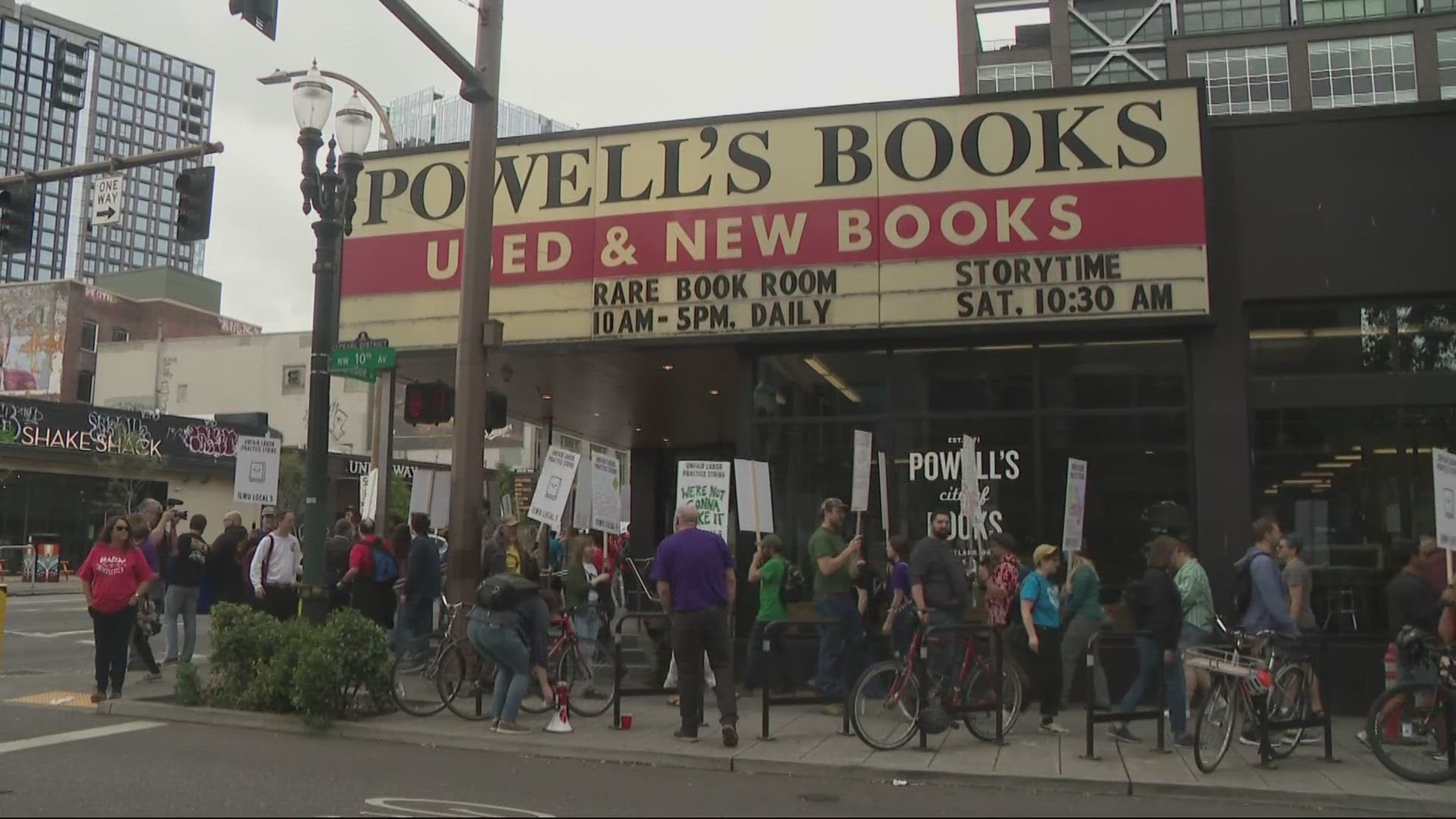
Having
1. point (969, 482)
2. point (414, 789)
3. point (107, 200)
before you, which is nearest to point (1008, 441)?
point (969, 482)

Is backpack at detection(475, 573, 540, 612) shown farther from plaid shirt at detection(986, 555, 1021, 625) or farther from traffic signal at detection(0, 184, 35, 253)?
traffic signal at detection(0, 184, 35, 253)

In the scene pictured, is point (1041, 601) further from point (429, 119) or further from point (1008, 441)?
point (429, 119)

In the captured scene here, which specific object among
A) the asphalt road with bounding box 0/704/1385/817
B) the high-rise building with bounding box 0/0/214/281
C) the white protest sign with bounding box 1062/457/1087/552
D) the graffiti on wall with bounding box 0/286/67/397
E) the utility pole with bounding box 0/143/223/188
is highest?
the high-rise building with bounding box 0/0/214/281

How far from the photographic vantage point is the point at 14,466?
35.7 meters

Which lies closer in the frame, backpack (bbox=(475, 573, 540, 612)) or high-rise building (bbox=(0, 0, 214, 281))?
backpack (bbox=(475, 573, 540, 612))

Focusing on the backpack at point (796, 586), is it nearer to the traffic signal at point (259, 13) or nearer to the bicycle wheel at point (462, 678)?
the bicycle wheel at point (462, 678)

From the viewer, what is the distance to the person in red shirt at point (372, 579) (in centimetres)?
1290

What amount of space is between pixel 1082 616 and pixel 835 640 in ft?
7.46

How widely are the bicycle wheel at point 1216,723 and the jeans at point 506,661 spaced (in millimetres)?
5346

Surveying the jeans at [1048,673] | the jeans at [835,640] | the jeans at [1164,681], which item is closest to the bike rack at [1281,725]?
the jeans at [1164,681]

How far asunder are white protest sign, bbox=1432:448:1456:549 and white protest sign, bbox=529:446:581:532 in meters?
7.62

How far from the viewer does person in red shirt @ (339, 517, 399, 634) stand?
1290cm

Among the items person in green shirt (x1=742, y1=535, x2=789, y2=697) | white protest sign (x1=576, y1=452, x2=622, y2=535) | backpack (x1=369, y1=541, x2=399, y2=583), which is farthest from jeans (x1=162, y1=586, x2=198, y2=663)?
person in green shirt (x1=742, y1=535, x2=789, y2=697)

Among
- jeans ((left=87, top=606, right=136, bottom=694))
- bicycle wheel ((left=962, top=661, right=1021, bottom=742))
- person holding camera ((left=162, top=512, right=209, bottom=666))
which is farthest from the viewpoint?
person holding camera ((left=162, top=512, right=209, bottom=666))
